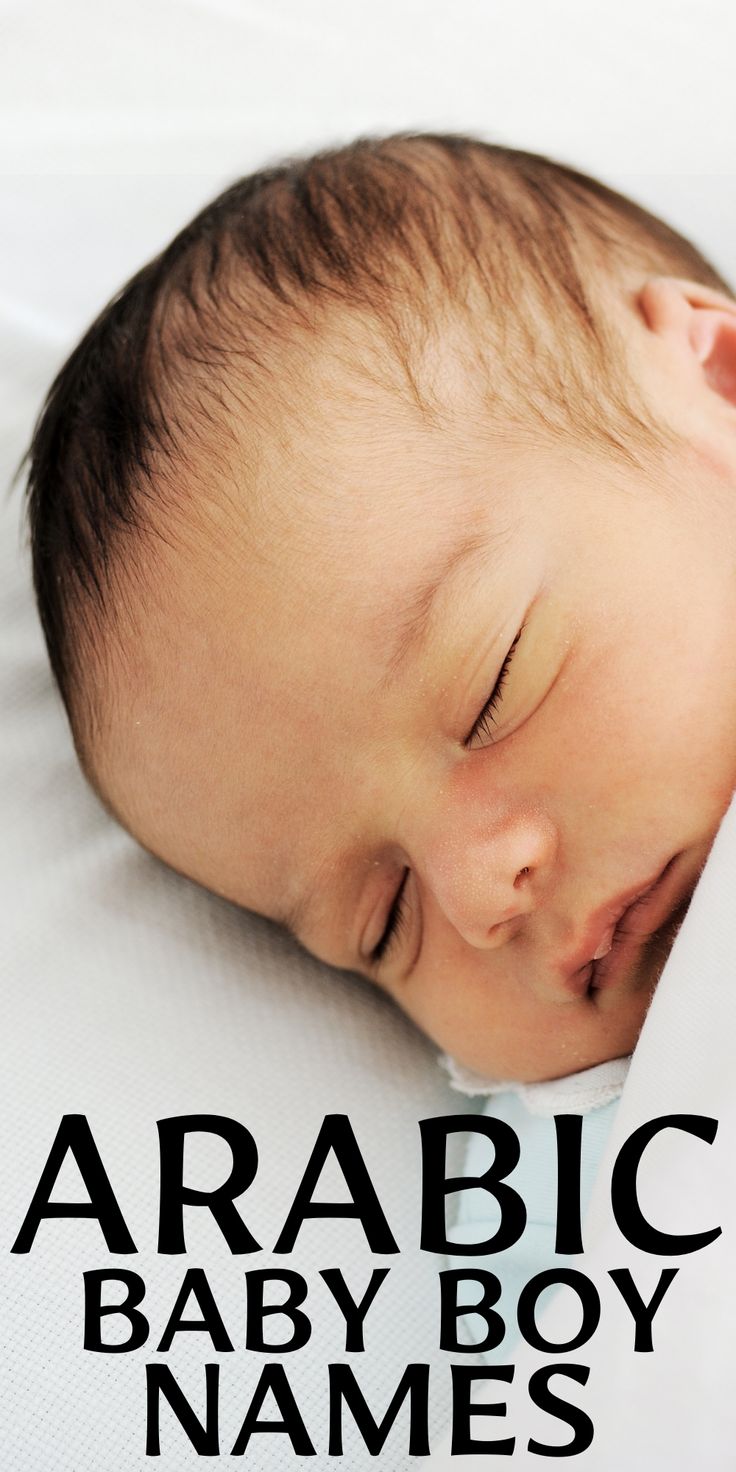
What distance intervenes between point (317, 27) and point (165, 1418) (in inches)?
56.8

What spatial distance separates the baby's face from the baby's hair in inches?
1.7

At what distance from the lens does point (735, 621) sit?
3.24ft

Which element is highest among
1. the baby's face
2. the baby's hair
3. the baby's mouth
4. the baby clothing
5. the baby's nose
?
the baby's hair

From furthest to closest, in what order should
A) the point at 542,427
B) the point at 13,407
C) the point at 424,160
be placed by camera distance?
the point at 13,407, the point at 424,160, the point at 542,427

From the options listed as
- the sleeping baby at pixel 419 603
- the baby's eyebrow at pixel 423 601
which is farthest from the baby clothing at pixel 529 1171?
the baby's eyebrow at pixel 423 601

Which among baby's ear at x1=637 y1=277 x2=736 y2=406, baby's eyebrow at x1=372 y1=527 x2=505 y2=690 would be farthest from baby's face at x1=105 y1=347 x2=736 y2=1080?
baby's ear at x1=637 y1=277 x2=736 y2=406

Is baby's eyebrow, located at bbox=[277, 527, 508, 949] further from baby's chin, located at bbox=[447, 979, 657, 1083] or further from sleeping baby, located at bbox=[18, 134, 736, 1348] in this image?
baby's chin, located at bbox=[447, 979, 657, 1083]

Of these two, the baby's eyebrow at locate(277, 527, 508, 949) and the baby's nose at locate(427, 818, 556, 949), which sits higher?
the baby's eyebrow at locate(277, 527, 508, 949)

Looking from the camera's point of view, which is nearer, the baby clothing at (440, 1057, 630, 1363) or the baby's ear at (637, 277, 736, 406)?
the baby clothing at (440, 1057, 630, 1363)

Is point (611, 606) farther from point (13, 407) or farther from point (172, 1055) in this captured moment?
point (13, 407)

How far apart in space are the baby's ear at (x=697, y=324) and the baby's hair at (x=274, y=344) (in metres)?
0.04

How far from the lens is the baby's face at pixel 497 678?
965 mm

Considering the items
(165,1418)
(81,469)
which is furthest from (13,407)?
(165,1418)

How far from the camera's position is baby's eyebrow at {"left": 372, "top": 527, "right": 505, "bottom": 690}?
0.97 metres
